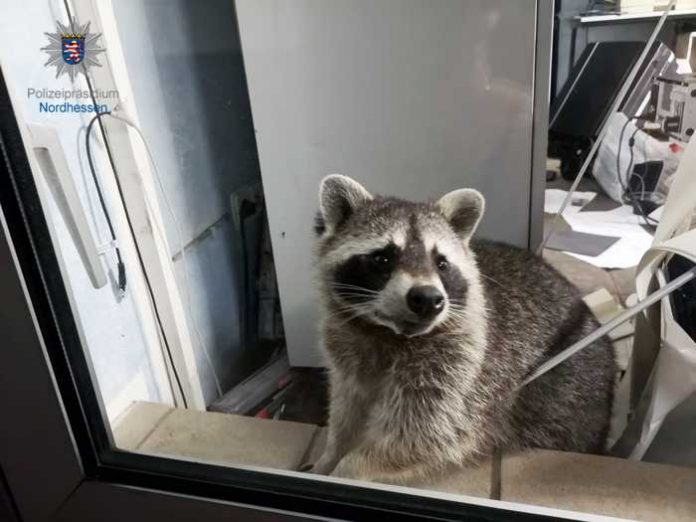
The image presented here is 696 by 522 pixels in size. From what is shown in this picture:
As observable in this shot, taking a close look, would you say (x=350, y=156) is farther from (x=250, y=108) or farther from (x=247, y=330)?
(x=247, y=330)

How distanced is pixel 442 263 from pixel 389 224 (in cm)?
10

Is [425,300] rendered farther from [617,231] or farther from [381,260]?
[617,231]

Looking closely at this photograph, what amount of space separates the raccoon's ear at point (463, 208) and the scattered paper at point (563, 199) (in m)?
0.33

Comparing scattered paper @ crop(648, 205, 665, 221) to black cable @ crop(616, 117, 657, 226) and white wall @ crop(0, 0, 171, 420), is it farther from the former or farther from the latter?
white wall @ crop(0, 0, 171, 420)

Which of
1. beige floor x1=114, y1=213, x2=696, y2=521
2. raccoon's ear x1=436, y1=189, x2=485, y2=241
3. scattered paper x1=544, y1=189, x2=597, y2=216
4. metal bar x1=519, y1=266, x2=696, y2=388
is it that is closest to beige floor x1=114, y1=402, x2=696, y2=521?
beige floor x1=114, y1=213, x2=696, y2=521

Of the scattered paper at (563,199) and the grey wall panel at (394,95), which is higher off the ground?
the grey wall panel at (394,95)

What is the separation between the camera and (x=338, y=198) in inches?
36.8

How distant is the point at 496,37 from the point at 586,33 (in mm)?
291

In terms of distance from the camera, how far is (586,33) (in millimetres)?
1211

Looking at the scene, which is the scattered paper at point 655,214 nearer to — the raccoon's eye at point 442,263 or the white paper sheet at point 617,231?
the white paper sheet at point 617,231

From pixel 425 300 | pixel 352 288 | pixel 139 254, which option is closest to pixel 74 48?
pixel 139 254

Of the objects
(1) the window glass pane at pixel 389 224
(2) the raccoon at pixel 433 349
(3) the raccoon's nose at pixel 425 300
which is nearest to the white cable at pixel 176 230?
(1) the window glass pane at pixel 389 224

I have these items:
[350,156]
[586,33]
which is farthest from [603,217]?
[350,156]

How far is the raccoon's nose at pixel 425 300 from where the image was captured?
2.49ft
